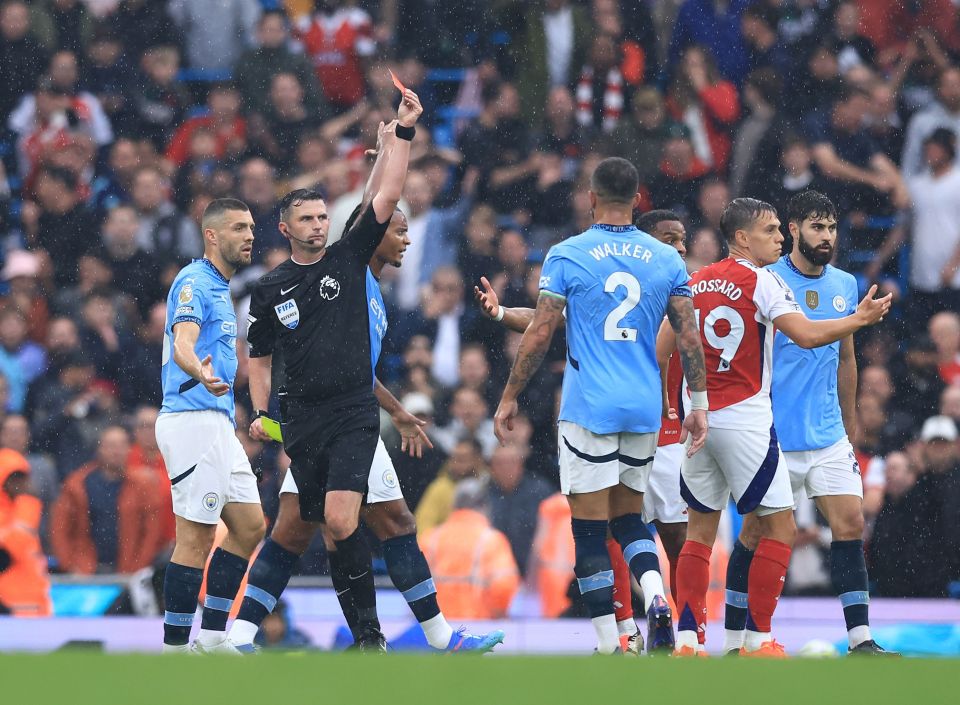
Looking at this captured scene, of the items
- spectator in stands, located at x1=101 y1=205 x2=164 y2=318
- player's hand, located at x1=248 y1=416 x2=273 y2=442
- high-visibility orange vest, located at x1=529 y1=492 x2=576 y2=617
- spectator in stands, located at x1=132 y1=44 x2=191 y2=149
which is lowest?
high-visibility orange vest, located at x1=529 y1=492 x2=576 y2=617

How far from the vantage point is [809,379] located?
8734mm

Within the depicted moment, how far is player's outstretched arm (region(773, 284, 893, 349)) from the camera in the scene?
25.6 feet

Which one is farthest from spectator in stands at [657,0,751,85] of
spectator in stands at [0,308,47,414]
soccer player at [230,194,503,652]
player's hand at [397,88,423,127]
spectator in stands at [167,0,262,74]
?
player's hand at [397,88,423,127]

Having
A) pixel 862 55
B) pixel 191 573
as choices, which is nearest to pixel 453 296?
pixel 862 55

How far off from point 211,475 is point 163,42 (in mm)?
9950

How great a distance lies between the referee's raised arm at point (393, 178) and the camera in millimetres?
7969

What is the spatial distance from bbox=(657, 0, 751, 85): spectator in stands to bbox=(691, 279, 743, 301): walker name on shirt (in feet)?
26.1

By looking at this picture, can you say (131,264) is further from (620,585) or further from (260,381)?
(620,585)

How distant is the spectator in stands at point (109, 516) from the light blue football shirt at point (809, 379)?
614cm

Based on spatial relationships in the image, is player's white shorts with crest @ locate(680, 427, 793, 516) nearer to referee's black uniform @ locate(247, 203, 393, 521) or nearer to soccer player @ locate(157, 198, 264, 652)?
referee's black uniform @ locate(247, 203, 393, 521)

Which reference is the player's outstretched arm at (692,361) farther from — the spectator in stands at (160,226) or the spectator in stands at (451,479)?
the spectator in stands at (160,226)

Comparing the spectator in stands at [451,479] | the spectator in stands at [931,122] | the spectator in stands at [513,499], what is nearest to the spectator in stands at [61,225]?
the spectator in stands at [451,479]

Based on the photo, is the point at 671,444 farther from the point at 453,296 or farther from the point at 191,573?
the point at 453,296

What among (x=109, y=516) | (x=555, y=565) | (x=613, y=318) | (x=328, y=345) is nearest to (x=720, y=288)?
(x=613, y=318)
